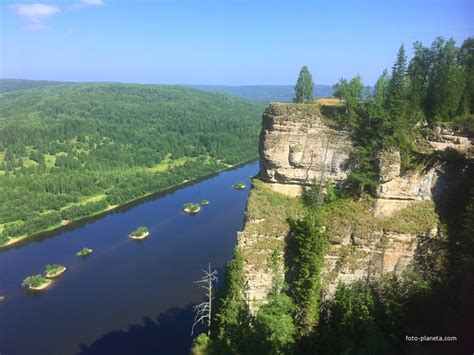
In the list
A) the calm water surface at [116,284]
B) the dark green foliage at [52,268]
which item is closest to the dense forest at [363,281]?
the calm water surface at [116,284]

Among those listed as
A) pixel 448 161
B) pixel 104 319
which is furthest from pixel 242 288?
pixel 104 319

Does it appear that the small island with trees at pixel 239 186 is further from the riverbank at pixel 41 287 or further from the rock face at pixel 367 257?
the rock face at pixel 367 257

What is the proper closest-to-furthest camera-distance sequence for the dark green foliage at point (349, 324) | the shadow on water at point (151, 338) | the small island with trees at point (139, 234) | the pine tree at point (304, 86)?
the dark green foliage at point (349, 324) → the shadow on water at point (151, 338) → the pine tree at point (304, 86) → the small island with trees at point (139, 234)

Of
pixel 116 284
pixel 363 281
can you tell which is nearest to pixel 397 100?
pixel 363 281

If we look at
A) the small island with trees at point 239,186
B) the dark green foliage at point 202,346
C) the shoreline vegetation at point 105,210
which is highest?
the dark green foliage at point 202,346

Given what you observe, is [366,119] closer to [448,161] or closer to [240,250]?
[240,250]

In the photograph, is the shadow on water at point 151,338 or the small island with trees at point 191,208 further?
the small island with trees at point 191,208
